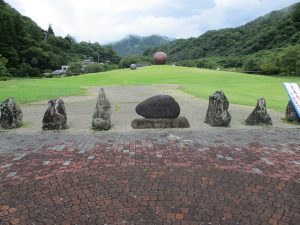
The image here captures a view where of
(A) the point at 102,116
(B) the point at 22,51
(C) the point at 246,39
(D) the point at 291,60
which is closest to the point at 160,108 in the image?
(A) the point at 102,116

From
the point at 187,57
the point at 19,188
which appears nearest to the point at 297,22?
the point at 187,57

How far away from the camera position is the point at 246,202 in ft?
14.2

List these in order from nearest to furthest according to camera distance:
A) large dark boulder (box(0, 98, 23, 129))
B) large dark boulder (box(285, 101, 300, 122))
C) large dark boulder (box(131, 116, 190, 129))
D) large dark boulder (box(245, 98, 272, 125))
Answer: large dark boulder (box(131, 116, 190, 129)), large dark boulder (box(0, 98, 23, 129)), large dark boulder (box(245, 98, 272, 125)), large dark boulder (box(285, 101, 300, 122))

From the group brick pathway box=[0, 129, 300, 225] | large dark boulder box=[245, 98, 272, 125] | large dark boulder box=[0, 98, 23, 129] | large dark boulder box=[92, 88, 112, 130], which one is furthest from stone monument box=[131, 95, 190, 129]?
large dark boulder box=[0, 98, 23, 129]

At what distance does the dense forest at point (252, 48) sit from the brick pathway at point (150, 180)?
43.8 metres

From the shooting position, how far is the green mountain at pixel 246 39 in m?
71.2

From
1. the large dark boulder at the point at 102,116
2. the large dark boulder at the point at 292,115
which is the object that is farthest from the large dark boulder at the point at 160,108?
the large dark boulder at the point at 292,115

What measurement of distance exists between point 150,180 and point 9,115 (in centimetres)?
634

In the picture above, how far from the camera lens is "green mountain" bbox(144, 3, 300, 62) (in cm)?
7125

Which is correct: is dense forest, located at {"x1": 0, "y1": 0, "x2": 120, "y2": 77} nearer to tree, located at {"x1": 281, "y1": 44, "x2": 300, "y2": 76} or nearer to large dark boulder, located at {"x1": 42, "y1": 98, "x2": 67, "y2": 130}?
tree, located at {"x1": 281, "y1": 44, "x2": 300, "y2": 76}

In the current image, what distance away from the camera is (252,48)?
77.1 meters

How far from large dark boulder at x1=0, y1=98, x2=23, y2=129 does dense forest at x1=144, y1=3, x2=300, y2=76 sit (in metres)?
44.2

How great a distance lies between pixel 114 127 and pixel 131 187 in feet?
15.8

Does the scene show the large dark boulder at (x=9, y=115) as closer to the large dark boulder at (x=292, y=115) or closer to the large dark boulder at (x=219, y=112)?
the large dark boulder at (x=219, y=112)
